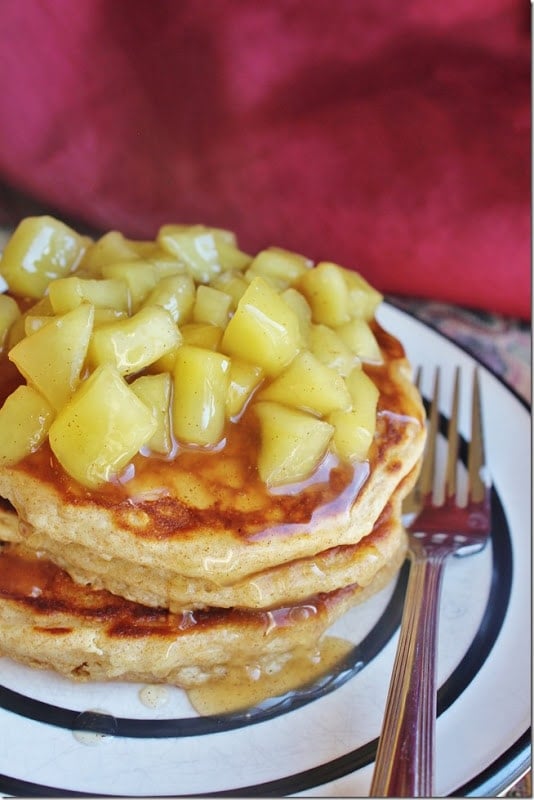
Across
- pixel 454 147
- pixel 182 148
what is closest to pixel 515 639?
pixel 454 147

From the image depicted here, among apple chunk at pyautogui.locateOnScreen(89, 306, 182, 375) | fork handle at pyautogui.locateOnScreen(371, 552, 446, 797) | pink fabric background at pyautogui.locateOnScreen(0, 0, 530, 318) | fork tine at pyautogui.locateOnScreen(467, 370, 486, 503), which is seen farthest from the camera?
pink fabric background at pyautogui.locateOnScreen(0, 0, 530, 318)

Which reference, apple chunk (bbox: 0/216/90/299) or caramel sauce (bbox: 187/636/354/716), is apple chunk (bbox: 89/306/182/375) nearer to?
apple chunk (bbox: 0/216/90/299)

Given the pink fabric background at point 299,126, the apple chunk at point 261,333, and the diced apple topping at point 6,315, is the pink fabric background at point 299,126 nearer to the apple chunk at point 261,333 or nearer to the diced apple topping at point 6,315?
the diced apple topping at point 6,315

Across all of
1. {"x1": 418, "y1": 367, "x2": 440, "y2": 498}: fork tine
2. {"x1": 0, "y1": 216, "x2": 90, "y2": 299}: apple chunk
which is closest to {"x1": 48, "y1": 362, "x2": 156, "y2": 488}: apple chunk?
{"x1": 0, "y1": 216, "x2": 90, "y2": 299}: apple chunk

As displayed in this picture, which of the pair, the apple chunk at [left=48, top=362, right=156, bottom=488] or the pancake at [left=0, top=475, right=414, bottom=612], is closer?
the apple chunk at [left=48, top=362, right=156, bottom=488]

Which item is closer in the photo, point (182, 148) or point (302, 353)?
point (302, 353)

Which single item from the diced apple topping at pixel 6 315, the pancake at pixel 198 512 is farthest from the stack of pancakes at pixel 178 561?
the diced apple topping at pixel 6 315

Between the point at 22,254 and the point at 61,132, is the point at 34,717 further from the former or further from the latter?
the point at 61,132
